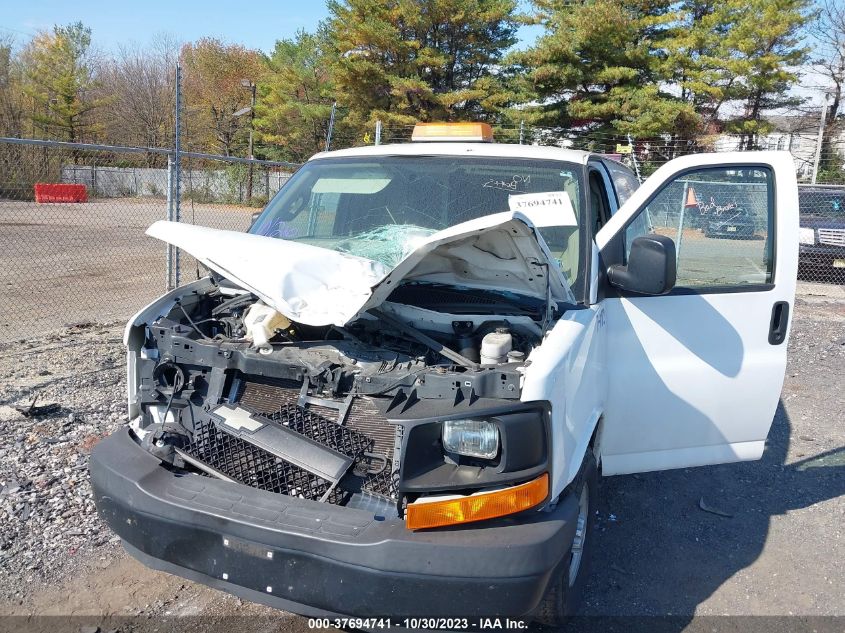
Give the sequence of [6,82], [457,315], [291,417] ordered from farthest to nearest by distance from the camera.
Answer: [6,82] → [457,315] → [291,417]

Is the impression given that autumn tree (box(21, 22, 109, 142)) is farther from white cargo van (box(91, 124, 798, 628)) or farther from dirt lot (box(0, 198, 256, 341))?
white cargo van (box(91, 124, 798, 628))

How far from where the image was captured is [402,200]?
12.2 ft

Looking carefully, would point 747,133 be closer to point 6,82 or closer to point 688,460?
point 688,460

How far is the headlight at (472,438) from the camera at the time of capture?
226 centimetres

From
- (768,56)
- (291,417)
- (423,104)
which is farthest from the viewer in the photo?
Result: (423,104)

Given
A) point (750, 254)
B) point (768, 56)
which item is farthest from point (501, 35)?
point (750, 254)

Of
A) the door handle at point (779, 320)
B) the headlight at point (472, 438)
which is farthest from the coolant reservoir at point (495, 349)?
the door handle at point (779, 320)

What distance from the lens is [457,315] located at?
301 cm

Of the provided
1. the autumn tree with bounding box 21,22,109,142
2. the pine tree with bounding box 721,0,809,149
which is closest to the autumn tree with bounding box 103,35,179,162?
the autumn tree with bounding box 21,22,109,142

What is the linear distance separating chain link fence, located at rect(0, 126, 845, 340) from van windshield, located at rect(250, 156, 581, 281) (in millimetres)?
680

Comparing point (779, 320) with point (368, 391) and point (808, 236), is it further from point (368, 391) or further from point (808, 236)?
point (808, 236)

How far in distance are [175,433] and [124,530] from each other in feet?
1.36

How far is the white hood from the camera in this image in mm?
2527

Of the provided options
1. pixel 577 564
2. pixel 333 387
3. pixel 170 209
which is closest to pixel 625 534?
pixel 577 564
